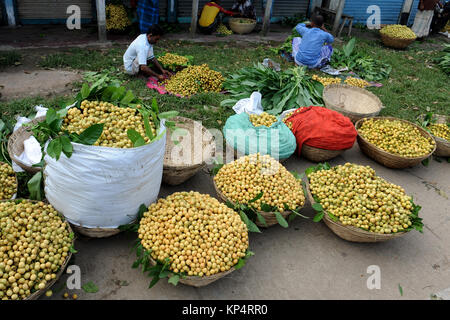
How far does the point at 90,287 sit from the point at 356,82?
5.22m

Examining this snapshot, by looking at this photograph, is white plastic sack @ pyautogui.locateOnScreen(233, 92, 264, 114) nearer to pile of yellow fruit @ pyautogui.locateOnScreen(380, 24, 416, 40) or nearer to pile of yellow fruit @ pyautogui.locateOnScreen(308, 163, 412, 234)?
pile of yellow fruit @ pyautogui.locateOnScreen(308, 163, 412, 234)

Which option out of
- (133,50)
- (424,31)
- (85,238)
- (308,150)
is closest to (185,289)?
(85,238)

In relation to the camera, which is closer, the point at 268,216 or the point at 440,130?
the point at 268,216

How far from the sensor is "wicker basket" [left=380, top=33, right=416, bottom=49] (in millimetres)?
8188

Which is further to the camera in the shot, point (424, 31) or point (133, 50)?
point (424, 31)

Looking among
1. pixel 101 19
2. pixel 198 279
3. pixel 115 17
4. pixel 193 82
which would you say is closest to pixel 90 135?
pixel 198 279

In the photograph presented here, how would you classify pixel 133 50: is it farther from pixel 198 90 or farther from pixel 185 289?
pixel 185 289

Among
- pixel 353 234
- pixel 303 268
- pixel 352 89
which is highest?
pixel 352 89

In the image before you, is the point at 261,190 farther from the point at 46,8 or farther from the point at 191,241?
the point at 46,8

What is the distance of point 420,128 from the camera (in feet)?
13.2

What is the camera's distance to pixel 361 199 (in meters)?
2.65

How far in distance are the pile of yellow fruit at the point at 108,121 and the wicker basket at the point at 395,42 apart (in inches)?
313

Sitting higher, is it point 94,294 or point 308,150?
point 308,150

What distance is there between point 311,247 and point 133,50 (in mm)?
3738
